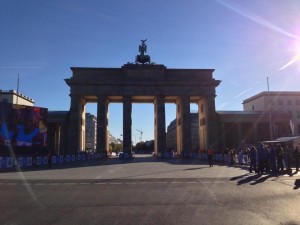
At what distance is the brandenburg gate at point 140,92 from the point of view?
70562 millimetres

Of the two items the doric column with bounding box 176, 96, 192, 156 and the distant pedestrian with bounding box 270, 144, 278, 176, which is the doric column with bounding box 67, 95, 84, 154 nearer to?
the doric column with bounding box 176, 96, 192, 156

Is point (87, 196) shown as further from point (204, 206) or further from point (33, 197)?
point (204, 206)

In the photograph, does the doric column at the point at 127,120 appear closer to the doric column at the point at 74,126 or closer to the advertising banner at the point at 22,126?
the doric column at the point at 74,126

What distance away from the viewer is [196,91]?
71.9 m

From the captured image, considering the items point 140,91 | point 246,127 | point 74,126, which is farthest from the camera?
point 246,127

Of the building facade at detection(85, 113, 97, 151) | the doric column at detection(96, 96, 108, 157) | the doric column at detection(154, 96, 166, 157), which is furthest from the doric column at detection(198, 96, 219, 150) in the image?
the building facade at detection(85, 113, 97, 151)

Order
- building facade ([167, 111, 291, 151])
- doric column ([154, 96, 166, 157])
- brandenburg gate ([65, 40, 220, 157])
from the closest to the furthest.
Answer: doric column ([154, 96, 166, 157]) → brandenburg gate ([65, 40, 220, 157]) → building facade ([167, 111, 291, 151])

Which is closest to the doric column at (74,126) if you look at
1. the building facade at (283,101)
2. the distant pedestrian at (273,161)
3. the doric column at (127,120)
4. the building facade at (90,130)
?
the doric column at (127,120)

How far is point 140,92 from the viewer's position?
236 ft

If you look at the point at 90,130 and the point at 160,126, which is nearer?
the point at 160,126

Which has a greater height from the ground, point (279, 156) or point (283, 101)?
point (283, 101)

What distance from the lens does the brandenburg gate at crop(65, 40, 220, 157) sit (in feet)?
232

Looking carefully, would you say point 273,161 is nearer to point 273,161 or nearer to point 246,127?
point 273,161

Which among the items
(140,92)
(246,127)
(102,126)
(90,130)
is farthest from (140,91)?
(90,130)
